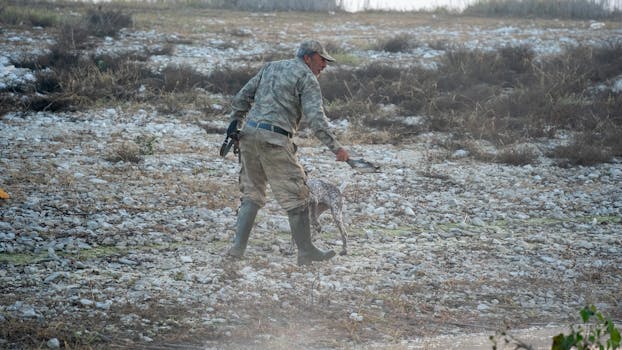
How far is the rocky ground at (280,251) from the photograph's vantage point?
5.63 metres

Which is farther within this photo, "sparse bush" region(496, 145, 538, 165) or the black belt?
"sparse bush" region(496, 145, 538, 165)

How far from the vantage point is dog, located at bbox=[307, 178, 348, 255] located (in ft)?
23.2

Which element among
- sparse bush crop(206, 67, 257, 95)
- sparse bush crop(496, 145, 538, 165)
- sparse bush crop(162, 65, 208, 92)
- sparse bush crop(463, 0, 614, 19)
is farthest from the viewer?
sparse bush crop(463, 0, 614, 19)

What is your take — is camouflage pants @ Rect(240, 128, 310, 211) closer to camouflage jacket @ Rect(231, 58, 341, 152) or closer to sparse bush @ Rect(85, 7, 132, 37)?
camouflage jacket @ Rect(231, 58, 341, 152)

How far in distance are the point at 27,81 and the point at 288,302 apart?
888 cm

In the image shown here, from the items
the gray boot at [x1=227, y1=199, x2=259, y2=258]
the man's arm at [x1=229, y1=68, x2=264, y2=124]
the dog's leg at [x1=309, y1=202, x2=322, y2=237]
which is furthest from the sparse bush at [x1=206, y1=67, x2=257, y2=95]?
the gray boot at [x1=227, y1=199, x2=259, y2=258]

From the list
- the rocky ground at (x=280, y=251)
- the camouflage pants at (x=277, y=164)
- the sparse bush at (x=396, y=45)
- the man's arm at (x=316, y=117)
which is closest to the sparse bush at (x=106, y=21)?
the rocky ground at (x=280, y=251)

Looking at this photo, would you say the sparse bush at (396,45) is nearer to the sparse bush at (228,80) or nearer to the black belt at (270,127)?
the sparse bush at (228,80)

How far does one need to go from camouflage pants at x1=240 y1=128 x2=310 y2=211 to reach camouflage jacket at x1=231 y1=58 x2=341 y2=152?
14 centimetres

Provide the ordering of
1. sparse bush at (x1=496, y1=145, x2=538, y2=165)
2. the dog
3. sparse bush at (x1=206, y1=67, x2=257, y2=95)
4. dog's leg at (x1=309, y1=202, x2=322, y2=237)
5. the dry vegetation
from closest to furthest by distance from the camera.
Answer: the dog → dog's leg at (x1=309, y1=202, x2=322, y2=237) → sparse bush at (x1=496, y1=145, x2=538, y2=165) → the dry vegetation → sparse bush at (x1=206, y1=67, x2=257, y2=95)

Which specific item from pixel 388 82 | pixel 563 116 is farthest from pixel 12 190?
pixel 563 116

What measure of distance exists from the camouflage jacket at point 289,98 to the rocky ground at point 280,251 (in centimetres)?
137

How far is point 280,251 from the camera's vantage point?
7.32 meters

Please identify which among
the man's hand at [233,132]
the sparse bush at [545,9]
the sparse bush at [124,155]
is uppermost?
the sparse bush at [545,9]
